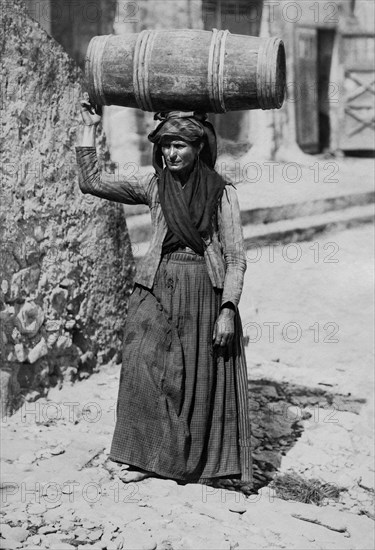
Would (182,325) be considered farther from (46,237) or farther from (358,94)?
Result: (358,94)

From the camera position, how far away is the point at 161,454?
15.9ft

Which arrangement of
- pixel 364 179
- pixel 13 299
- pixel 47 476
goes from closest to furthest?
pixel 47 476
pixel 13 299
pixel 364 179

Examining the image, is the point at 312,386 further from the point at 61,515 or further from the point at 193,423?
the point at 61,515

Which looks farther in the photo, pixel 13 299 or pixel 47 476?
pixel 13 299

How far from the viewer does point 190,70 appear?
15.1 ft

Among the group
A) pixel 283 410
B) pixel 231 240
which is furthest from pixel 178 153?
pixel 283 410

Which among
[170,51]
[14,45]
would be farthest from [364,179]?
[170,51]

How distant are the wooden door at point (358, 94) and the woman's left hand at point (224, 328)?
1011 cm

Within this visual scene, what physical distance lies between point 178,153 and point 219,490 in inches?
75.1

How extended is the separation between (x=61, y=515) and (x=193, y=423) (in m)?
0.87

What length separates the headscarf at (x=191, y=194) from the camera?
4707 millimetres

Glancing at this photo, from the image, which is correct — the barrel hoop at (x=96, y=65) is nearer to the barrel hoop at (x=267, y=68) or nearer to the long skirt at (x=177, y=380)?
the barrel hoop at (x=267, y=68)

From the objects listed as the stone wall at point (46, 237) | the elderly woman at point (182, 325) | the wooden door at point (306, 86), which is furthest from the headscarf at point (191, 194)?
the wooden door at point (306, 86)

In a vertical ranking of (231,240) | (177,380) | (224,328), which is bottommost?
(177,380)
